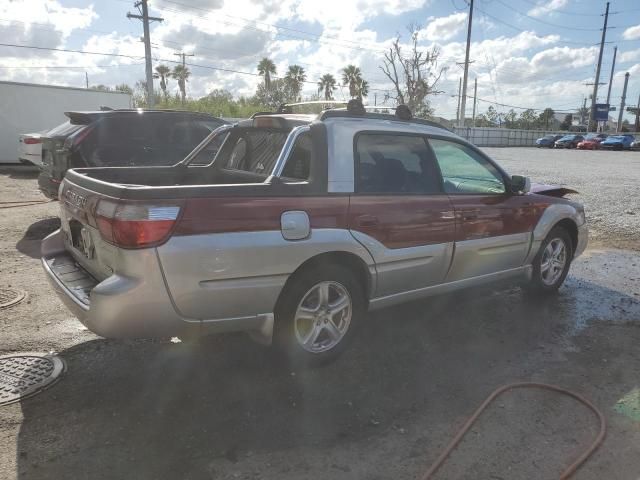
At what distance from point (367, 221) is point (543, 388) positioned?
5.35 ft

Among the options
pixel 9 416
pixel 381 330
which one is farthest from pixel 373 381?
pixel 9 416

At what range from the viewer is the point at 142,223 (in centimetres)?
271

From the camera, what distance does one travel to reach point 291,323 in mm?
3328

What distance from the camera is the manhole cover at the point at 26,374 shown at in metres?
3.21

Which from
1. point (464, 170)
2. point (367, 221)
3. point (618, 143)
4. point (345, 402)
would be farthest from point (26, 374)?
point (618, 143)

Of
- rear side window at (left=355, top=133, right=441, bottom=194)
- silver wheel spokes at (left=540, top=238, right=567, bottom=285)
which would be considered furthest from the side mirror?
rear side window at (left=355, top=133, right=441, bottom=194)

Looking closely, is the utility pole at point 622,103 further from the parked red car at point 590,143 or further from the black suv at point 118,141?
the black suv at point 118,141

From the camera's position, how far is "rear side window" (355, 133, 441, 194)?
3.67 meters

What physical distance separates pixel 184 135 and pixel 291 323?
5409 mm

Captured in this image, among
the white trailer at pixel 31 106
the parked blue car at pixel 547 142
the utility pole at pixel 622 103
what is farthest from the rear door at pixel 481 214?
the utility pole at pixel 622 103

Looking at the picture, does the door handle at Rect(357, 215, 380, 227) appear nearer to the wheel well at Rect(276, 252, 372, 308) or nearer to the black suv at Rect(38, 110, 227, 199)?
the wheel well at Rect(276, 252, 372, 308)

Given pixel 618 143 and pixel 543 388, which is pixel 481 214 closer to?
pixel 543 388

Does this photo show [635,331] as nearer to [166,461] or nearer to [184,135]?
[166,461]

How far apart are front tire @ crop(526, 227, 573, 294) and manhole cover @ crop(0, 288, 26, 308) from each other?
16.3ft
